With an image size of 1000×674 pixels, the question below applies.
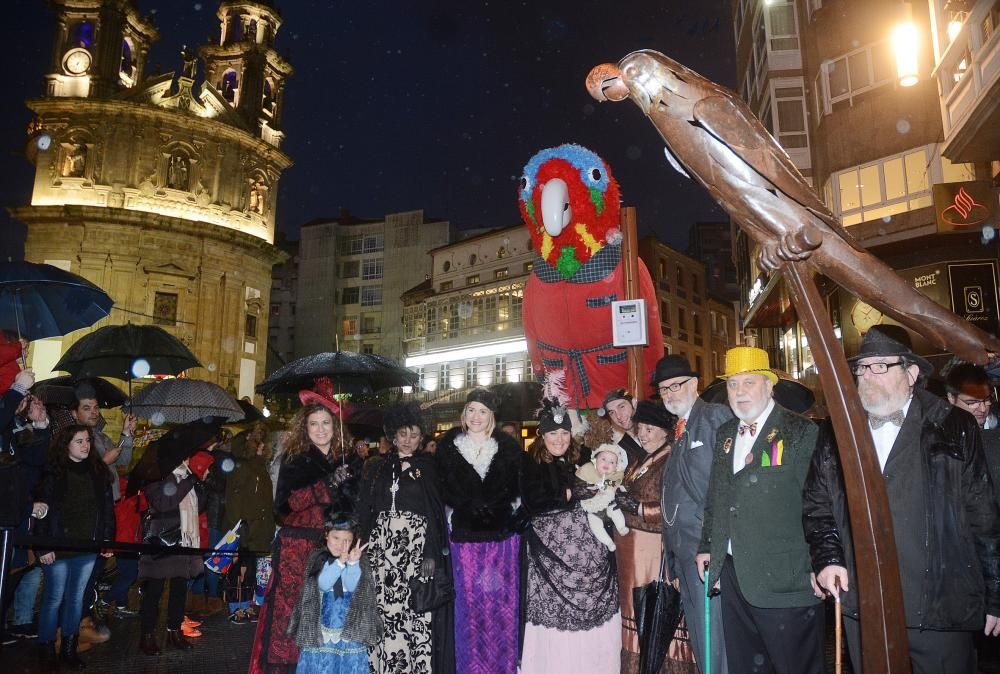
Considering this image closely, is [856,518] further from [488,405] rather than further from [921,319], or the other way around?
[488,405]

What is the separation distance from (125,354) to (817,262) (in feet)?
27.2

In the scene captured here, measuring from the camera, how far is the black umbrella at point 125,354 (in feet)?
27.5

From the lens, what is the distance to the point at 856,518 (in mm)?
2250

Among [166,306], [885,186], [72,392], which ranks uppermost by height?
[166,306]

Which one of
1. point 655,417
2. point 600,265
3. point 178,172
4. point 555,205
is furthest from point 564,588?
point 178,172

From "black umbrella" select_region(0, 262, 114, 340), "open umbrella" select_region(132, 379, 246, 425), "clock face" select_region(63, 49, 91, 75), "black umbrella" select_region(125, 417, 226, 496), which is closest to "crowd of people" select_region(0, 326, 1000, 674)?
"black umbrella" select_region(125, 417, 226, 496)

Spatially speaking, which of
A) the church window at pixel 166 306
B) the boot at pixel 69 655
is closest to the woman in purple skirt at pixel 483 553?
the boot at pixel 69 655

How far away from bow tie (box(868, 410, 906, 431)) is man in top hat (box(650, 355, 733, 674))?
0.84 metres

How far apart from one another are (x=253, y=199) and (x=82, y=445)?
36336 mm

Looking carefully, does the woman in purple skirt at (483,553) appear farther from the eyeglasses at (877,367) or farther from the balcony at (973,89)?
the balcony at (973,89)

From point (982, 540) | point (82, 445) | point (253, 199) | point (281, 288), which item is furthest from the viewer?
point (281, 288)

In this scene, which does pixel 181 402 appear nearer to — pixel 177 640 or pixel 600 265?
pixel 177 640

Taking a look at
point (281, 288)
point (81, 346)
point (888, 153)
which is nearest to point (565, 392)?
point (81, 346)

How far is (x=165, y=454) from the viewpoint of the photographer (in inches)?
254
